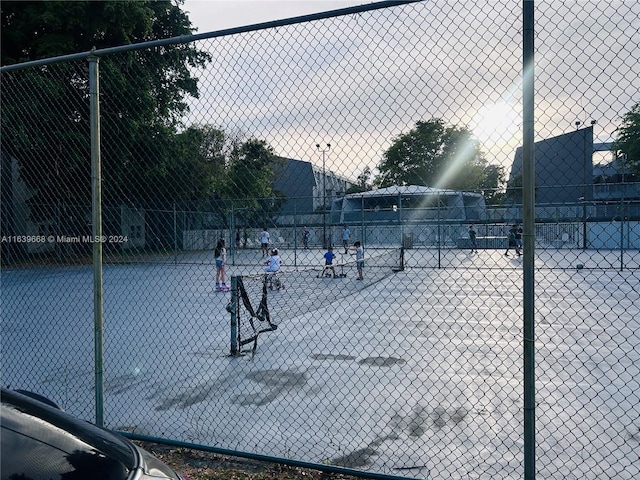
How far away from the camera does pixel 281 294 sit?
13812mm

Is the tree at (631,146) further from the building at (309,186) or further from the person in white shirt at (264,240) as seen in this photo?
the person in white shirt at (264,240)

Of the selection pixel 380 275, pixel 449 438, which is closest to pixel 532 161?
pixel 449 438

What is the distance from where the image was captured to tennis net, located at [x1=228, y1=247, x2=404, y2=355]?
768cm

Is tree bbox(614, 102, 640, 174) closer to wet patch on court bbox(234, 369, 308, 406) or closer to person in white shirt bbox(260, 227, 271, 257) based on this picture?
wet patch on court bbox(234, 369, 308, 406)

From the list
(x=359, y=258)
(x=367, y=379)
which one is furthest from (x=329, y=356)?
(x=359, y=258)

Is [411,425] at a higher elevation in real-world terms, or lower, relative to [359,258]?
lower

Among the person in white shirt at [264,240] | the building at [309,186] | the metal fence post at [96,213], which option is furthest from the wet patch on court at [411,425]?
the person in white shirt at [264,240]

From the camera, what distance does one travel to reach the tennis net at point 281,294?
25.2 feet

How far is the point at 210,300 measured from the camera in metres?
13.8

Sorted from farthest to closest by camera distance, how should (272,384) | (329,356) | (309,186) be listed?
(309,186) < (329,356) < (272,384)

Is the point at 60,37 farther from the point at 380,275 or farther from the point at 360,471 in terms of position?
the point at 360,471

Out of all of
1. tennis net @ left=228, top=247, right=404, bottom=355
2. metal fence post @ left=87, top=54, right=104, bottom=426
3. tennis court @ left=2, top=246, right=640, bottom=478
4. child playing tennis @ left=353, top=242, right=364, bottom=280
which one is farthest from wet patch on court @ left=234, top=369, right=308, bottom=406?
child playing tennis @ left=353, top=242, right=364, bottom=280

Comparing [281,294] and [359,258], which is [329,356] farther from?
[359,258]

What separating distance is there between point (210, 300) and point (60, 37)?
19414 millimetres
